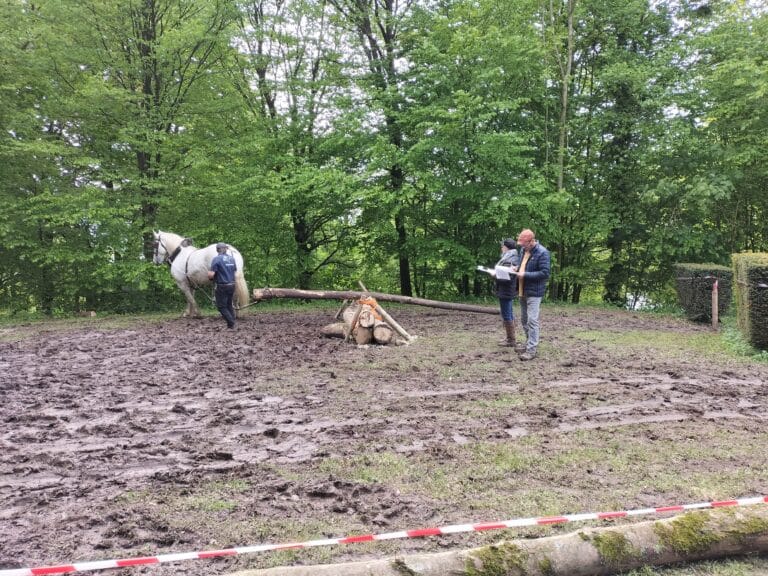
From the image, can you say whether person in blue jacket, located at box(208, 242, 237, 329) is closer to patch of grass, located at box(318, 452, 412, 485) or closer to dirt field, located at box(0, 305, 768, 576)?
dirt field, located at box(0, 305, 768, 576)

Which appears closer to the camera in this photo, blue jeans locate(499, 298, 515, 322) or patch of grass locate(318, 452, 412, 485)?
patch of grass locate(318, 452, 412, 485)

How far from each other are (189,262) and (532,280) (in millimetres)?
7843

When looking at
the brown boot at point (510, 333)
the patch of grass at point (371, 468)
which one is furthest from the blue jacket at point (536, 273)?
the patch of grass at point (371, 468)

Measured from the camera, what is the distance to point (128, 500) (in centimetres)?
335

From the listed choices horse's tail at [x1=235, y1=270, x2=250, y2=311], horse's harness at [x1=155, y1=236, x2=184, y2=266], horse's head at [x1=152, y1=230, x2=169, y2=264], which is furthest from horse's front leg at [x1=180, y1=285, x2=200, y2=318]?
horse's tail at [x1=235, y1=270, x2=250, y2=311]

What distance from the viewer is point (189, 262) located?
38.6ft

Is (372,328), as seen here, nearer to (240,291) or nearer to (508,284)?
(508,284)

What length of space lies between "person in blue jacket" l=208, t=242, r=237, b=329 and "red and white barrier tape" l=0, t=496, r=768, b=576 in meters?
8.28

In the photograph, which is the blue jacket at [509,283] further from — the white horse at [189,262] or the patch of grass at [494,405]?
the white horse at [189,262]

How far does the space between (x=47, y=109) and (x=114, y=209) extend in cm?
424

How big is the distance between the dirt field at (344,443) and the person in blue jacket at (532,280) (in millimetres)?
528

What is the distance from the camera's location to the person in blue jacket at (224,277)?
10461 millimetres

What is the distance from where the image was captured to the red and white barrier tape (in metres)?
2.41

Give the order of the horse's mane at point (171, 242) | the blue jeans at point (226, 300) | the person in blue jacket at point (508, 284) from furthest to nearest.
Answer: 1. the horse's mane at point (171, 242)
2. the blue jeans at point (226, 300)
3. the person in blue jacket at point (508, 284)
